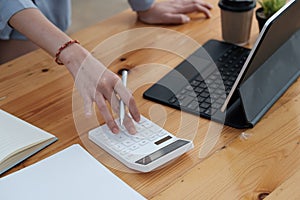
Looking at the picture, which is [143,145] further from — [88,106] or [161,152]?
[88,106]

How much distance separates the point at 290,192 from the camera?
36.2 inches

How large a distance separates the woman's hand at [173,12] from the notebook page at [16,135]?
1.92ft

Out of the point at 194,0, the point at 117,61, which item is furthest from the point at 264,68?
the point at 194,0

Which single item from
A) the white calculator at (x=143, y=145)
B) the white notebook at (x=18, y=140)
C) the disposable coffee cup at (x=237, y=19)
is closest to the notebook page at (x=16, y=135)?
the white notebook at (x=18, y=140)

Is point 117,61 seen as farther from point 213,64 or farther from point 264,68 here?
point 264,68

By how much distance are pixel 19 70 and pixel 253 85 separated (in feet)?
1.93

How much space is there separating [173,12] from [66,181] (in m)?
0.77

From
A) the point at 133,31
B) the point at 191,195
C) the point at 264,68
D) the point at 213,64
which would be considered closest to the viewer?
the point at 191,195

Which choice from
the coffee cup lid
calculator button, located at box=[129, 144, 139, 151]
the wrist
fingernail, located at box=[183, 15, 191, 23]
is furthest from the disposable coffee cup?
calculator button, located at box=[129, 144, 139, 151]

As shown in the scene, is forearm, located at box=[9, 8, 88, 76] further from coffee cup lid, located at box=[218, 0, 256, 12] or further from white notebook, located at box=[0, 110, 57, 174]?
coffee cup lid, located at box=[218, 0, 256, 12]

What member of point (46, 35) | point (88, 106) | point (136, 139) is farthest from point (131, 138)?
point (46, 35)

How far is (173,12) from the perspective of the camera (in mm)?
1575

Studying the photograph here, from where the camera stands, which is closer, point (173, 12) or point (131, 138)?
point (131, 138)

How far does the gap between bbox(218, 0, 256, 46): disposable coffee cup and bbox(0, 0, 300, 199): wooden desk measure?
0.18ft
